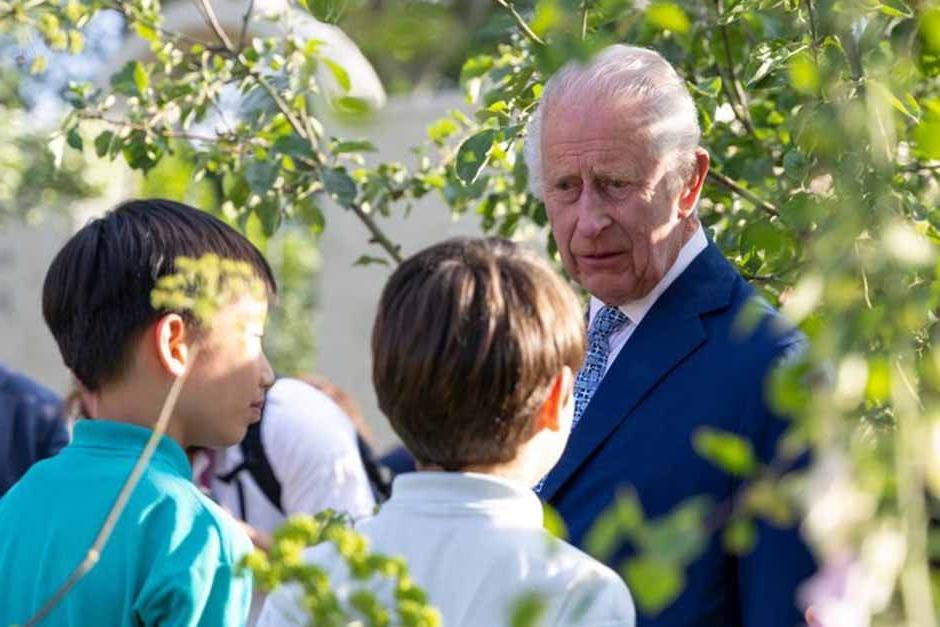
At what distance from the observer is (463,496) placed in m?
1.98

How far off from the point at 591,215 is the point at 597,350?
27cm

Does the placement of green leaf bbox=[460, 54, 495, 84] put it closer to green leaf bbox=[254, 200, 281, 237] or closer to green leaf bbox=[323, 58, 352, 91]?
green leaf bbox=[323, 58, 352, 91]

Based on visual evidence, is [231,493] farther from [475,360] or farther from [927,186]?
[475,360]

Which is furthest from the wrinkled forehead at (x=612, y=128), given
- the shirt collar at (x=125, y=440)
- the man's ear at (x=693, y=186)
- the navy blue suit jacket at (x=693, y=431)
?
the shirt collar at (x=125, y=440)

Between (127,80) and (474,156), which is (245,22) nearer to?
(127,80)

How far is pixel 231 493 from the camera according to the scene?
4.28 metres

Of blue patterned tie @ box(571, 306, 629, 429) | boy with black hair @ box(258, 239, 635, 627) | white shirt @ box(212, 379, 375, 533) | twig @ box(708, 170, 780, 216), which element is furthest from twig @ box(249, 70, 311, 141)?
boy with black hair @ box(258, 239, 635, 627)

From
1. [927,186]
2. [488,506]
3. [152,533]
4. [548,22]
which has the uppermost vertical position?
[548,22]

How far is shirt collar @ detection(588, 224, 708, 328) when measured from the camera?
289 centimetres

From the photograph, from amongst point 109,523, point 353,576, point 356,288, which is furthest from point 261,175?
point 356,288

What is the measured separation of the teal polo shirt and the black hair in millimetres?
106

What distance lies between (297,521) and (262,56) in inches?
95.5

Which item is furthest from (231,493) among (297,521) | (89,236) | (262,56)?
(297,521)

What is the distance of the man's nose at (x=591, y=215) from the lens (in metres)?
2.88
